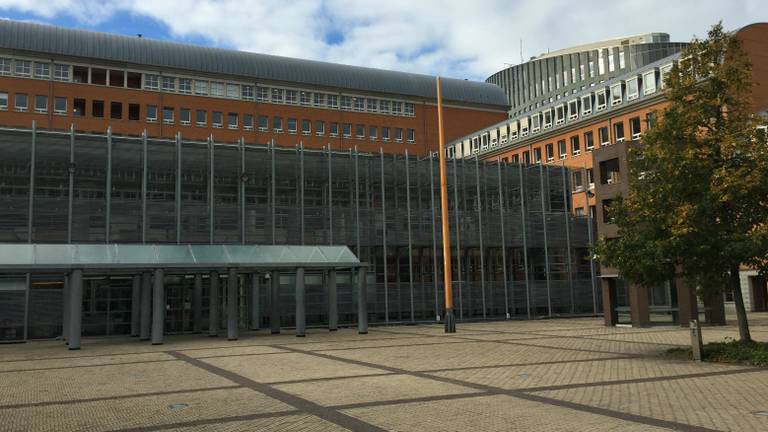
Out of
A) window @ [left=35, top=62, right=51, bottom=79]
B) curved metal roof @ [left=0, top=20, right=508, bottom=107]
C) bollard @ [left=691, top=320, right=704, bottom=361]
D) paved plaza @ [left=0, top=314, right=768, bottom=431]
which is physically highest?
curved metal roof @ [left=0, top=20, right=508, bottom=107]

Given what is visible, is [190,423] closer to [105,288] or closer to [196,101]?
[105,288]

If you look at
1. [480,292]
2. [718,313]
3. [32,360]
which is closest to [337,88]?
[480,292]

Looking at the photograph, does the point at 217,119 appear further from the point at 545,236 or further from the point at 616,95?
the point at 616,95

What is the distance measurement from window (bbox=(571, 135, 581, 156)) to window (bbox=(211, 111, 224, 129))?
3372 cm

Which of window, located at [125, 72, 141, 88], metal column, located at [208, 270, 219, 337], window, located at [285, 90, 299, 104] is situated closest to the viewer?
metal column, located at [208, 270, 219, 337]

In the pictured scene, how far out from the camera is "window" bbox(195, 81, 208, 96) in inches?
2527

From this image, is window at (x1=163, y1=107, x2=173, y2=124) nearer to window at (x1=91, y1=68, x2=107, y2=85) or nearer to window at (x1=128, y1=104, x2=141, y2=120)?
window at (x1=128, y1=104, x2=141, y2=120)

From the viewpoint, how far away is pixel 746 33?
→ 51188mm

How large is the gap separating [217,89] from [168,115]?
5.54 metres

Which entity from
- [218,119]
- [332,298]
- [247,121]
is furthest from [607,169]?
[218,119]

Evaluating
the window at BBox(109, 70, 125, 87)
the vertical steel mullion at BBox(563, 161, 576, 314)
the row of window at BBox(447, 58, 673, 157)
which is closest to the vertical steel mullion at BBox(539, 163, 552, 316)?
the vertical steel mullion at BBox(563, 161, 576, 314)

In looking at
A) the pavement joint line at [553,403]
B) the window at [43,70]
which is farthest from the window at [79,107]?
the pavement joint line at [553,403]

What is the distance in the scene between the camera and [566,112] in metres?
66.2

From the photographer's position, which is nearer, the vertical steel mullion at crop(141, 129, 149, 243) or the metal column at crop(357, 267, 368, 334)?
the metal column at crop(357, 267, 368, 334)
